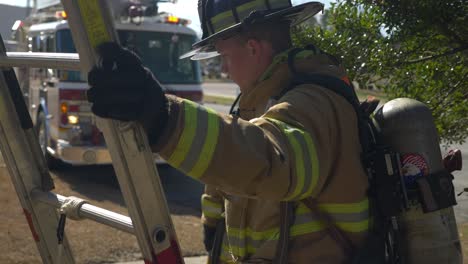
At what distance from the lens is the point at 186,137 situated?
1.44 metres

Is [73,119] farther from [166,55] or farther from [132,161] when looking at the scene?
[132,161]

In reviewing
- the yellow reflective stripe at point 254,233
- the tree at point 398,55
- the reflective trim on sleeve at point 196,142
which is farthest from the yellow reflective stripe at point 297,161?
the tree at point 398,55

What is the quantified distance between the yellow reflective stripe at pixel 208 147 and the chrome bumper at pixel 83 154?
7055mm

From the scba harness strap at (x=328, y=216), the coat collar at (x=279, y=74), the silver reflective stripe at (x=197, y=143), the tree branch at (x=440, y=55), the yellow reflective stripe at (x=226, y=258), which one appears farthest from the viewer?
the tree branch at (x=440, y=55)

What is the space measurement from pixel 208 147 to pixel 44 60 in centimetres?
65

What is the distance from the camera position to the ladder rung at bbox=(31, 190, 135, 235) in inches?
69.4

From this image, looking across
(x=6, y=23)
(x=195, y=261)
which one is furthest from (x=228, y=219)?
(x=195, y=261)

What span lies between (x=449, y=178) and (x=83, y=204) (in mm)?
1112

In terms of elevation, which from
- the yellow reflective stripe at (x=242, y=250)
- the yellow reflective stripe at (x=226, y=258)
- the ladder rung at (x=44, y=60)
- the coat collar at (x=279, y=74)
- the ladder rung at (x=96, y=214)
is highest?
the ladder rung at (x=44, y=60)

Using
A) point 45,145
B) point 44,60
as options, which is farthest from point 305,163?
point 45,145

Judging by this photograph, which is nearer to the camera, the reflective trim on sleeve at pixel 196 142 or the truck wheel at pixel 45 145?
the reflective trim on sleeve at pixel 196 142

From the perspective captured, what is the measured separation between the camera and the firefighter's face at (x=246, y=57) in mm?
2021

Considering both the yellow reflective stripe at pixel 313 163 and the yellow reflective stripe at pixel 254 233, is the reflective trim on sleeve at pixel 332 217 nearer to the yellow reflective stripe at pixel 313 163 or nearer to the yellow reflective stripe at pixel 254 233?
the yellow reflective stripe at pixel 254 233

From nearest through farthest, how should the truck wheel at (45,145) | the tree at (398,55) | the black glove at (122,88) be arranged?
1. the black glove at (122,88)
2. the tree at (398,55)
3. the truck wheel at (45,145)
